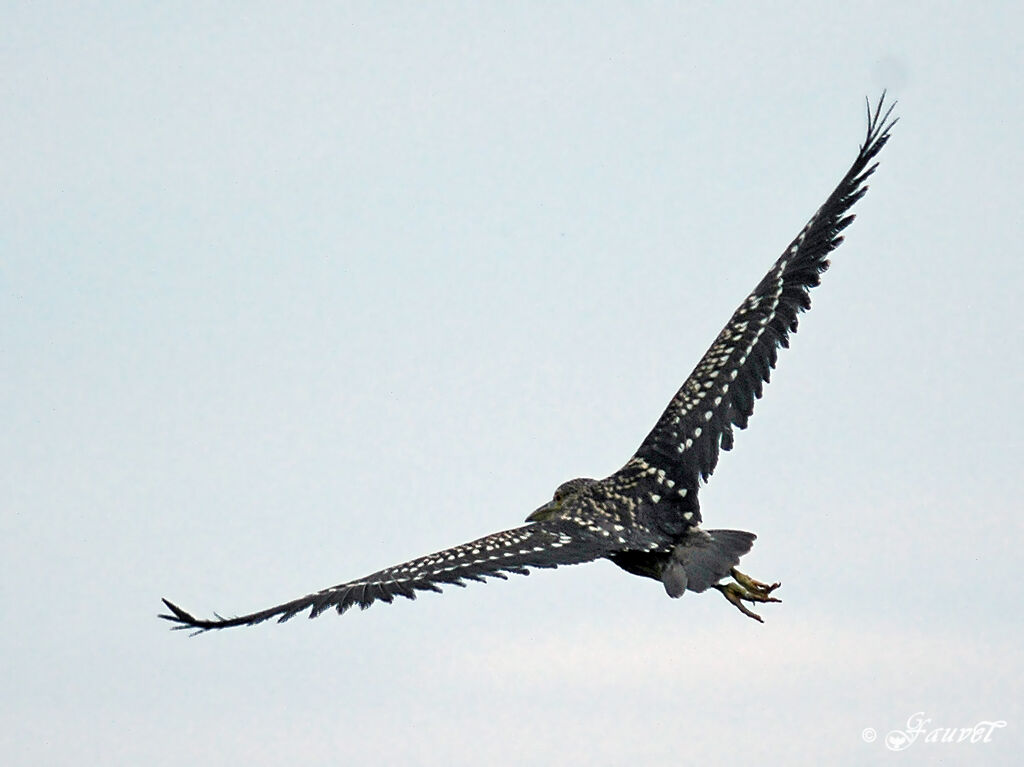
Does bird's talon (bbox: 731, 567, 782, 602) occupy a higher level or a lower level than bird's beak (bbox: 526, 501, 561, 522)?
lower

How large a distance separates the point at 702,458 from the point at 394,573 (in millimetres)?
3689

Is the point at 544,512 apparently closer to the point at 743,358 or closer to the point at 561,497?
the point at 561,497

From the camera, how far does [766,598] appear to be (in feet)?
49.5

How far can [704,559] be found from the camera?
14.5 m

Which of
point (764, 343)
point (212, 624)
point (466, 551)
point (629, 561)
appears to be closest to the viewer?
point (212, 624)

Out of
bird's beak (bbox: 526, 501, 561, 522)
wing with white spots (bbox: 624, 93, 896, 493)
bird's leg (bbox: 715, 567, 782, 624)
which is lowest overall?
bird's leg (bbox: 715, 567, 782, 624)

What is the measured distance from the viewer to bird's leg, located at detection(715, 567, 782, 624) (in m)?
15.0

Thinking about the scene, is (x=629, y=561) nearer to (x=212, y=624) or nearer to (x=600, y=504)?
(x=600, y=504)

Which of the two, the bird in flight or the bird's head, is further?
the bird's head

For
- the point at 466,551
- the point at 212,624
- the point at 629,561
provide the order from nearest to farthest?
the point at 212,624 → the point at 466,551 → the point at 629,561

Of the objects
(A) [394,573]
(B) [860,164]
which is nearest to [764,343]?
(B) [860,164]

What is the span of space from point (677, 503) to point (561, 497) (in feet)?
4.03

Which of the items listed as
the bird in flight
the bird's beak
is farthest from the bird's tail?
the bird's beak

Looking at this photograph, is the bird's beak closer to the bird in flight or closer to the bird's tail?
the bird in flight
